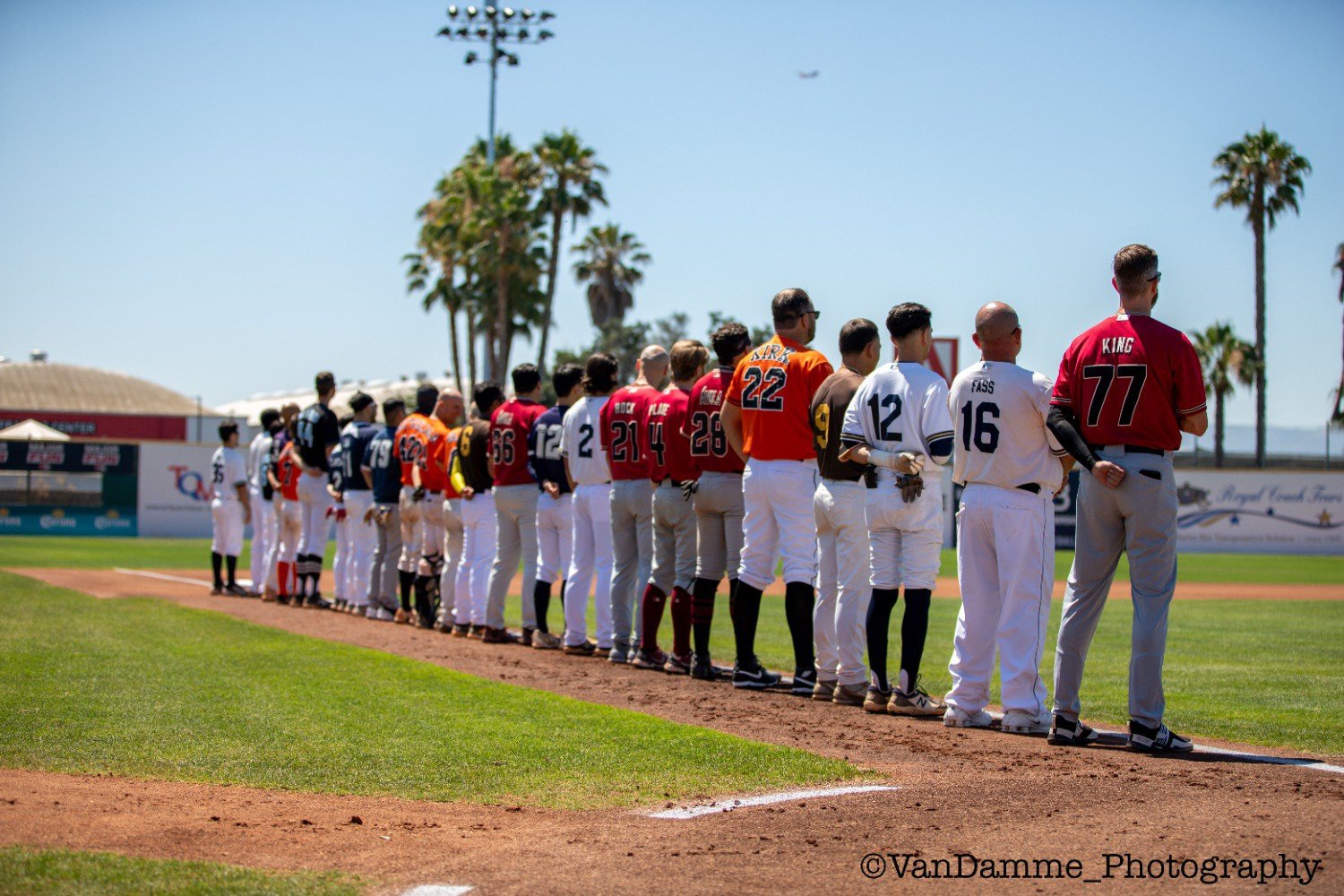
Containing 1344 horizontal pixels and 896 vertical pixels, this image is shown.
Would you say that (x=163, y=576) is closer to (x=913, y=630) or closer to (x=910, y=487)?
(x=913, y=630)

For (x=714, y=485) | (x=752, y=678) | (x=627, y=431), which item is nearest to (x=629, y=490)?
(x=627, y=431)

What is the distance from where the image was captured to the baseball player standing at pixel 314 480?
15505mm

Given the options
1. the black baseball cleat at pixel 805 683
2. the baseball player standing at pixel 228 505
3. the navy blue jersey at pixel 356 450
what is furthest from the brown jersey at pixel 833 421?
the baseball player standing at pixel 228 505

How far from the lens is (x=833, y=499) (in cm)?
808

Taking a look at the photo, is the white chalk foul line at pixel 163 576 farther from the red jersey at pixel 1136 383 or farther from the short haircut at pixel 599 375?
the red jersey at pixel 1136 383

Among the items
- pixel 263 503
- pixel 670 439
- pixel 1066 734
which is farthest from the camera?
pixel 263 503

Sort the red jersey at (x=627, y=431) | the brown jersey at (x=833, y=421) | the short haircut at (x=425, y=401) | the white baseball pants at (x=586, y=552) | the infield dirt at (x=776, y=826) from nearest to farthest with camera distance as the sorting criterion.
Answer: the infield dirt at (x=776, y=826) < the brown jersey at (x=833, y=421) < the red jersey at (x=627, y=431) < the white baseball pants at (x=586, y=552) < the short haircut at (x=425, y=401)

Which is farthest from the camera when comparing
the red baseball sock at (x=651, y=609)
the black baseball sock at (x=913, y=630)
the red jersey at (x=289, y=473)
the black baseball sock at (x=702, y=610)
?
the red jersey at (x=289, y=473)

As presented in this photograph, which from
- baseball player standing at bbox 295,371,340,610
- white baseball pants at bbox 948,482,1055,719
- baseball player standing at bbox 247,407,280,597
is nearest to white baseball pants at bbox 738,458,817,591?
white baseball pants at bbox 948,482,1055,719

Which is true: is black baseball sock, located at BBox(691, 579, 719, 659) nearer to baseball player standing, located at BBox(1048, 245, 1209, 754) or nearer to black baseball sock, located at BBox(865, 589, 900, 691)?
black baseball sock, located at BBox(865, 589, 900, 691)

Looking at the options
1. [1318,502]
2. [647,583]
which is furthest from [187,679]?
[1318,502]

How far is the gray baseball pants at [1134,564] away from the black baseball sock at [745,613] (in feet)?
8.23

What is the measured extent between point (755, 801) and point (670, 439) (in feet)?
14.7

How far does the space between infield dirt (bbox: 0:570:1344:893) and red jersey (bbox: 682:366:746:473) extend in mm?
2968
